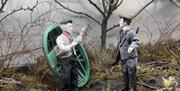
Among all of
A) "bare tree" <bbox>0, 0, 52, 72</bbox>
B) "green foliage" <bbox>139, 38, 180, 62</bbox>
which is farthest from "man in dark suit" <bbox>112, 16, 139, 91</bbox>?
"bare tree" <bbox>0, 0, 52, 72</bbox>

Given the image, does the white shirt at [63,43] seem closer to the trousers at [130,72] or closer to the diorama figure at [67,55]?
the diorama figure at [67,55]

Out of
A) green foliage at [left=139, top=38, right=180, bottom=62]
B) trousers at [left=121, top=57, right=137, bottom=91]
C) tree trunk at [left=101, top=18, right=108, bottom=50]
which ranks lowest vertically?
trousers at [left=121, top=57, right=137, bottom=91]

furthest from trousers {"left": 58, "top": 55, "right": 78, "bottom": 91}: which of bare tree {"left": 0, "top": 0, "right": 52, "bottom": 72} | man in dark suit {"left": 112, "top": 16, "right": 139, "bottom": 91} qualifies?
bare tree {"left": 0, "top": 0, "right": 52, "bottom": 72}

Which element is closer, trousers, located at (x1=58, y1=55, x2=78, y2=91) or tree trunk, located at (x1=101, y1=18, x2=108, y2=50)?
trousers, located at (x1=58, y1=55, x2=78, y2=91)

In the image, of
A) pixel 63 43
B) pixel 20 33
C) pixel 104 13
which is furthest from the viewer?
pixel 104 13

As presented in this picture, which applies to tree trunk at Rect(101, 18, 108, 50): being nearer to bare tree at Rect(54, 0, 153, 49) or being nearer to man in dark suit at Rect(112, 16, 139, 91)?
bare tree at Rect(54, 0, 153, 49)

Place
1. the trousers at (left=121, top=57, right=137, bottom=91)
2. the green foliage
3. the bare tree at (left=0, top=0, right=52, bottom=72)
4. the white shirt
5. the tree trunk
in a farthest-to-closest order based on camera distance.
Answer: the tree trunk, the green foliage, the bare tree at (left=0, top=0, right=52, bottom=72), the trousers at (left=121, top=57, right=137, bottom=91), the white shirt

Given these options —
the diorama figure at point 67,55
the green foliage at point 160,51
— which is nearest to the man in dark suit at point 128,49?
the diorama figure at point 67,55

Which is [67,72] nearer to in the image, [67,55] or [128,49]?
[67,55]

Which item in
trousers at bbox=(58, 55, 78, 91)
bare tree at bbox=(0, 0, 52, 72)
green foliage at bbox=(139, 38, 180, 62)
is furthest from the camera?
green foliage at bbox=(139, 38, 180, 62)

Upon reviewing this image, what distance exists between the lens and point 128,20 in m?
11.0

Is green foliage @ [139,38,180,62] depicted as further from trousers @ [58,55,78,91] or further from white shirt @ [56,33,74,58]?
white shirt @ [56,33,74,58]

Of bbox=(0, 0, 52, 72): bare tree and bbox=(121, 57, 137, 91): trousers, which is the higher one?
bbox=(0, 0, 52, 72): bare tree

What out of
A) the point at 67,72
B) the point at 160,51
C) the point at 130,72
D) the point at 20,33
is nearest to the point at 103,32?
the point at 160,51
